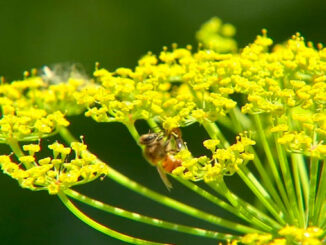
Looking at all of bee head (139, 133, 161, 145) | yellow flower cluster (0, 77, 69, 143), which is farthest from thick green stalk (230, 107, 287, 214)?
yellow flower cluster (0, 77, 69, 143)

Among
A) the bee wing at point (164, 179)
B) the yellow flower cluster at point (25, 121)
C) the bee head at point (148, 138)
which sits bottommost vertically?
the bee wing at point (164, 179)

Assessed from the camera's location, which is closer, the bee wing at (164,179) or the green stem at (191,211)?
the green stem at (191,211)

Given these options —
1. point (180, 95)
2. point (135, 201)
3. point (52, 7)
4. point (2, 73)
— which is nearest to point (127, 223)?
point (135, 201)

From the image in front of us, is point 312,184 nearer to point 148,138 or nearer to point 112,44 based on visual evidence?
point 148,138

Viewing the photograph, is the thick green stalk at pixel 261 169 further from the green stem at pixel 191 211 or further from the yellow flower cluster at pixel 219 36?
the yellow flower cluster at pixel 219 36

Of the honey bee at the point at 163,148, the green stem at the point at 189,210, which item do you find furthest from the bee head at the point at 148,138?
the green stem at the point at 189,210

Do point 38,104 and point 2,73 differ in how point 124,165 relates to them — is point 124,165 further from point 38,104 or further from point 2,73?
point 38,104

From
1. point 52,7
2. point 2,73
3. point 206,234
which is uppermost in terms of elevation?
point 52,7

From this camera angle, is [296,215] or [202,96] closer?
[296,215]
